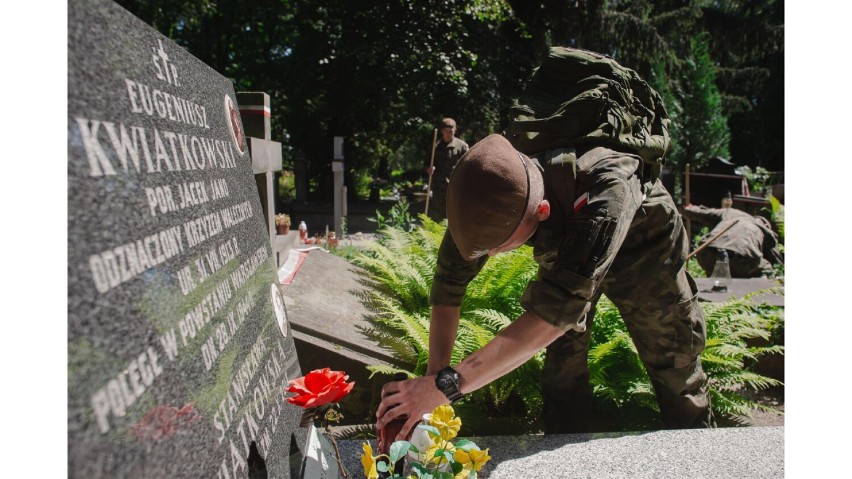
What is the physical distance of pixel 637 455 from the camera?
2.16 m

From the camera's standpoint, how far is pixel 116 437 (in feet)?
2.65

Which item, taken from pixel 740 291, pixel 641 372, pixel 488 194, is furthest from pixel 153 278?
pixel 740 291

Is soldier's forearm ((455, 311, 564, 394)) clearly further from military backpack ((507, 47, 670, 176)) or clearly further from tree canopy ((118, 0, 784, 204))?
tree canopy ((118, 0, 784, 204))

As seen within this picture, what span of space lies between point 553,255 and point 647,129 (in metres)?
0.83

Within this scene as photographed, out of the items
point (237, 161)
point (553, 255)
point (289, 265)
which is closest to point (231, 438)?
point (237, 161)

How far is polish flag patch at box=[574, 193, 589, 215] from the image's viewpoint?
1794 millimetres

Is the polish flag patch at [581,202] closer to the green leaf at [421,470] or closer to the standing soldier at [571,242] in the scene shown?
the standing soldier at [571,242]

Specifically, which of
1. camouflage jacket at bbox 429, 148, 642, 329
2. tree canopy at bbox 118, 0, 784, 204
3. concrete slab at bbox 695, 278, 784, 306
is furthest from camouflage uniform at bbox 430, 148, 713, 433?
tree canopy at bbox 118, 0, 784, 204

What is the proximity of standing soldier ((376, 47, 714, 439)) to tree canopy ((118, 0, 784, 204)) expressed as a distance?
10.1m

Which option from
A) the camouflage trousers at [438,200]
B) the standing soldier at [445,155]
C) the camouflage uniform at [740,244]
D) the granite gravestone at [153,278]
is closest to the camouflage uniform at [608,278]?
the granite gravestone at [153,278]

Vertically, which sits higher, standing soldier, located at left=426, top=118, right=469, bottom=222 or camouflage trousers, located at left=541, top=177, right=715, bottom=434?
standing soldier, located at left=426, top=118, right=469, bottom=222

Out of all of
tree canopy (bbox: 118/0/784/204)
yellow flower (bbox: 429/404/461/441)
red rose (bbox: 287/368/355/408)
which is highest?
tree canopy (bbox: 118/0/784/204)

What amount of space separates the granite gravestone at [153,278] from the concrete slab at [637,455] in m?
0.86

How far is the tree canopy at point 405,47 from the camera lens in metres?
12.2
